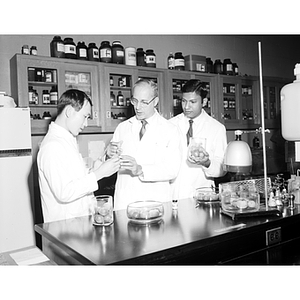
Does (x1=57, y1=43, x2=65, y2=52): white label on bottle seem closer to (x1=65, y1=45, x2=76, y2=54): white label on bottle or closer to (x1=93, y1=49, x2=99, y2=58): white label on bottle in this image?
(x1=65, y1=45, x2=76, y2=54): white label on bottle

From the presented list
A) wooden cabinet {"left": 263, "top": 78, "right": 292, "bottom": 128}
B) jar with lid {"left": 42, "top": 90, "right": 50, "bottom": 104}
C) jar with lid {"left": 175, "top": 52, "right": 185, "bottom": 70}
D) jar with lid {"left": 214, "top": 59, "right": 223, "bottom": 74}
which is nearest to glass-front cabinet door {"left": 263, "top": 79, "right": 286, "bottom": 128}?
wooden cabinet {"left": 263, "top": 78, "right": 292, "bottom": 128}

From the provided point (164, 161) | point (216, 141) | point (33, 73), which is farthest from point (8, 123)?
point (216, 141)

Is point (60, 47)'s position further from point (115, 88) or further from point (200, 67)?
point (200, 67)

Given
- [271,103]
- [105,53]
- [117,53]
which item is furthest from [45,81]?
[271,103]

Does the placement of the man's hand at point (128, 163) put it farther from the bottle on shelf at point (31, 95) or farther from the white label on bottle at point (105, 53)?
the white label on bottle at point (105, 53)

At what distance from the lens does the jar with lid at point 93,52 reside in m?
3.63

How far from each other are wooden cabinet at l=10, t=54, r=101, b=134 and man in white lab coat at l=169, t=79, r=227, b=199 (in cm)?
110

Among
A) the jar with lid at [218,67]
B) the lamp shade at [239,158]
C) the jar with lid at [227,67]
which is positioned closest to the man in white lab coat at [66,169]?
the lamp shade at [239,158]

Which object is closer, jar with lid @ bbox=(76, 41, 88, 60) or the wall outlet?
the wall outlet

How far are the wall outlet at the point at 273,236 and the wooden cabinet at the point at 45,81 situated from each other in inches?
94.6

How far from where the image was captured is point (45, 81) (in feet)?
11.0

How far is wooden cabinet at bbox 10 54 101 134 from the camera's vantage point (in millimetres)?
3189
